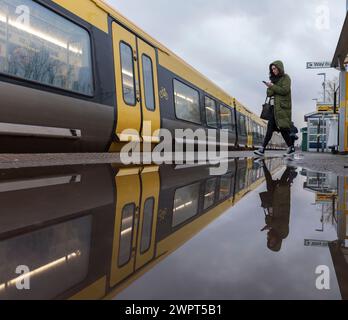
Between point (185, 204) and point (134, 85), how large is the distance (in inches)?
167

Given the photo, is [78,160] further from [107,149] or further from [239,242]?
[239,242]

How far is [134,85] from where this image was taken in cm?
583

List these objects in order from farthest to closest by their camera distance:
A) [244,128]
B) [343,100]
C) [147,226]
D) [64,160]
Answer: [244,128], [343,100], [64,160], [147,226]

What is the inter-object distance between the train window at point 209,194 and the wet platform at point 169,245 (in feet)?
0.04

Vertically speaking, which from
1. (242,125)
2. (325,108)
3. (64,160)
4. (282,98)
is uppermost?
(325,108)

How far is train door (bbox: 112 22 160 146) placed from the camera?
539cm

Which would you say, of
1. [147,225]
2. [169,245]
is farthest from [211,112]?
[169,245]

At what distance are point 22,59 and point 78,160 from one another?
1.66 m

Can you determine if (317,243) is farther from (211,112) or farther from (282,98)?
(211,112)

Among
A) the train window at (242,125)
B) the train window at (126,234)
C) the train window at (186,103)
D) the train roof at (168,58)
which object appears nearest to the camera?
the train window at (126,234)

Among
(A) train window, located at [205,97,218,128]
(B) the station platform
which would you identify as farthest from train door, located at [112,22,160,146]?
(A) train window, located at [205,97,218,128]

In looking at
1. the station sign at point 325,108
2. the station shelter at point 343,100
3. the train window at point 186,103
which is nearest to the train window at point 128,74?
the train window at point 186,103

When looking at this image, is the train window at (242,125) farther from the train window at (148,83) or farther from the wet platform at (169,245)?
the wet platform at (169,245)

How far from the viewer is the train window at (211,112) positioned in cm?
1052
